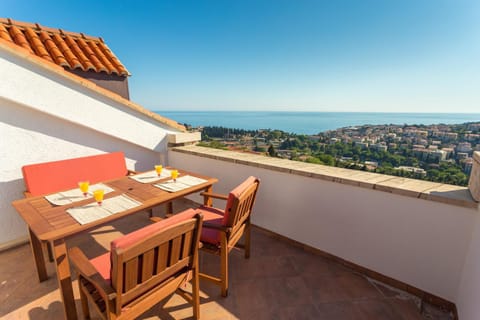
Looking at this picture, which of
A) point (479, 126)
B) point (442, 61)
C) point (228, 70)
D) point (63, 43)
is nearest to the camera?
point (479, 126)

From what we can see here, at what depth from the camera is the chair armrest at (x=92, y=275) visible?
117 cm

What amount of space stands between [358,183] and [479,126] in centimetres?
177

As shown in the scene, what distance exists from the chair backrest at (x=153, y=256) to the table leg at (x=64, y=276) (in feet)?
2.22

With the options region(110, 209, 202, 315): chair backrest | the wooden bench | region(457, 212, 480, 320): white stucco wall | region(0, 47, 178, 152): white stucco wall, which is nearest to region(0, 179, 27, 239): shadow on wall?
the wooden bench

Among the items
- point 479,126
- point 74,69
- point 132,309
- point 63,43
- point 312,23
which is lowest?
point 132,309

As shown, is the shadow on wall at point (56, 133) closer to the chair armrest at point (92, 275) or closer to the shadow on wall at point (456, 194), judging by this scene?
the chair armrest at point (92, 275)

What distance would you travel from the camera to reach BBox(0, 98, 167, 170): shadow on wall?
2679 millimetres

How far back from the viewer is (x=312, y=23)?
9.41 meters

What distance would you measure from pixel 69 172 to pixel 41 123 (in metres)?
0.78

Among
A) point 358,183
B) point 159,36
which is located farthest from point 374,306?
point 159,36

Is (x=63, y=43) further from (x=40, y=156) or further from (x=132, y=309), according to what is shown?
(x=132, y=309)

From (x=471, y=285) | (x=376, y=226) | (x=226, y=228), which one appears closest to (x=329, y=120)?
(x=376, y=226)

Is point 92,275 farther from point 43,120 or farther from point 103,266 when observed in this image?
point 43,120

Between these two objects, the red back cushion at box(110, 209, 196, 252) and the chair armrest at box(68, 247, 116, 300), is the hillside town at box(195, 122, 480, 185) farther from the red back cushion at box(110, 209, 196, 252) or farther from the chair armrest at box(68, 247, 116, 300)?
the chair armrest at box(68, 247, 116, 300)
